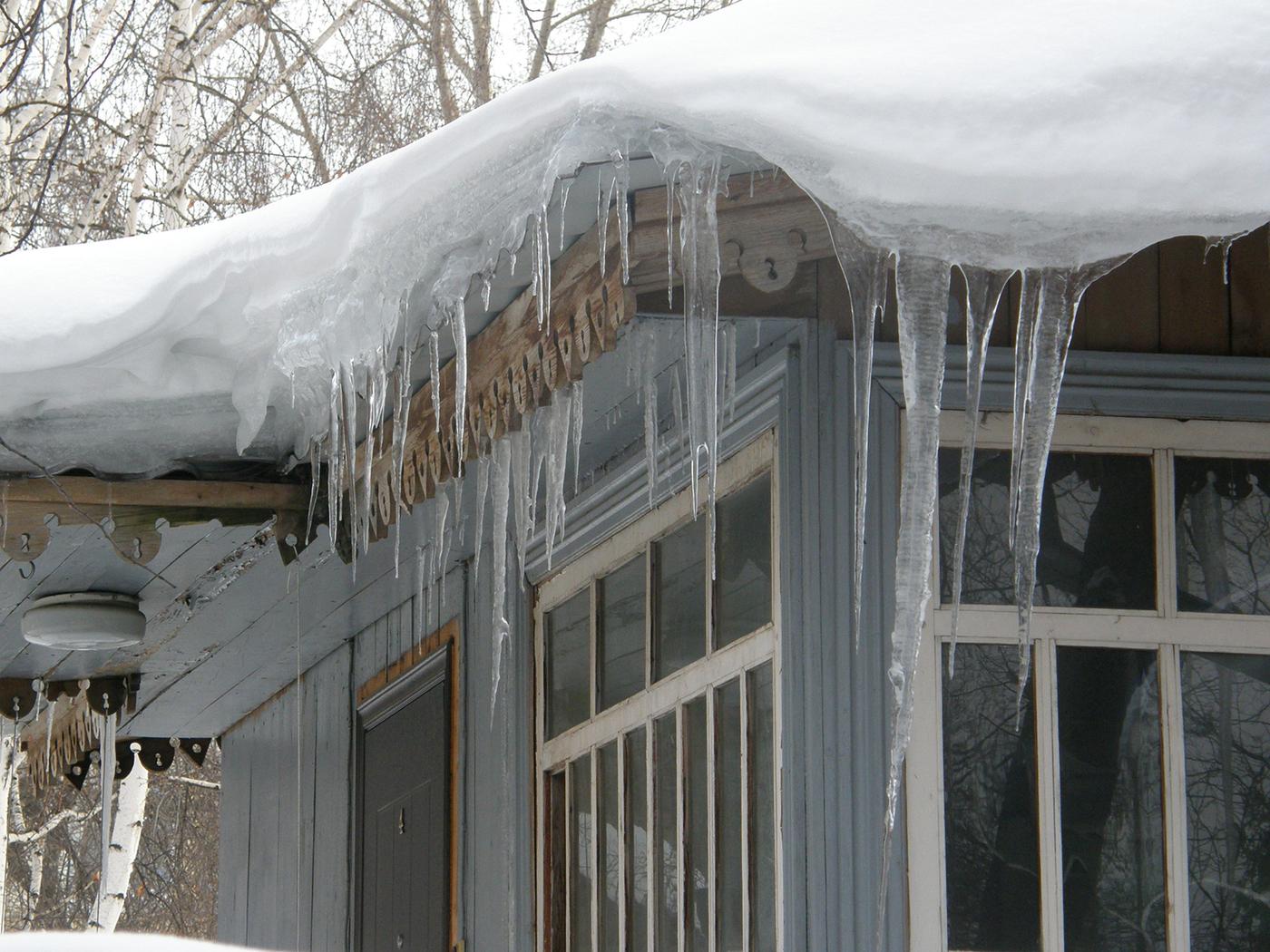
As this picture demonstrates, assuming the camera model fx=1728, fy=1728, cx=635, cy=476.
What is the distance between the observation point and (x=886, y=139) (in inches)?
105

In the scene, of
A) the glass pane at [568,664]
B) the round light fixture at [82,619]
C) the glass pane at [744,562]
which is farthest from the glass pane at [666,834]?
the round light fixture at [82,619]

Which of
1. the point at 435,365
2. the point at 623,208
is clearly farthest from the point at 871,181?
the point at 435,365

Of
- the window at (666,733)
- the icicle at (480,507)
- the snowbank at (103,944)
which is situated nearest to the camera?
the snowbank at (103,944)

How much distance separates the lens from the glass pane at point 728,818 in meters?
4.15

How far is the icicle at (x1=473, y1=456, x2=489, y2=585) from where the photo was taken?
Answer: 14.3ft

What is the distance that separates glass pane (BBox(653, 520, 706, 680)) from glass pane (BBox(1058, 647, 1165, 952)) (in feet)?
3.27

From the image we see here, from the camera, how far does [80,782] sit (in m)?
9.61

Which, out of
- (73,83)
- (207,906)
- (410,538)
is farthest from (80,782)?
(207,906)

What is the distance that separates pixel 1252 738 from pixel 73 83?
35.6 ft

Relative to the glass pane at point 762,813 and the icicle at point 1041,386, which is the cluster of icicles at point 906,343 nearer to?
the icicle at point 1041,386

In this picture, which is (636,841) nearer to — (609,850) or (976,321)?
(609,850)

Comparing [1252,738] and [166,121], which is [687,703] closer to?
[1252,738]

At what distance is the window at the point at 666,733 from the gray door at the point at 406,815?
893 mm

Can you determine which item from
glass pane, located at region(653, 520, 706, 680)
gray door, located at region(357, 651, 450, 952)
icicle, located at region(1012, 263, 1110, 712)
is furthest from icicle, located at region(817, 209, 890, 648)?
gray door, located at region(357, 651, 450, 952)
